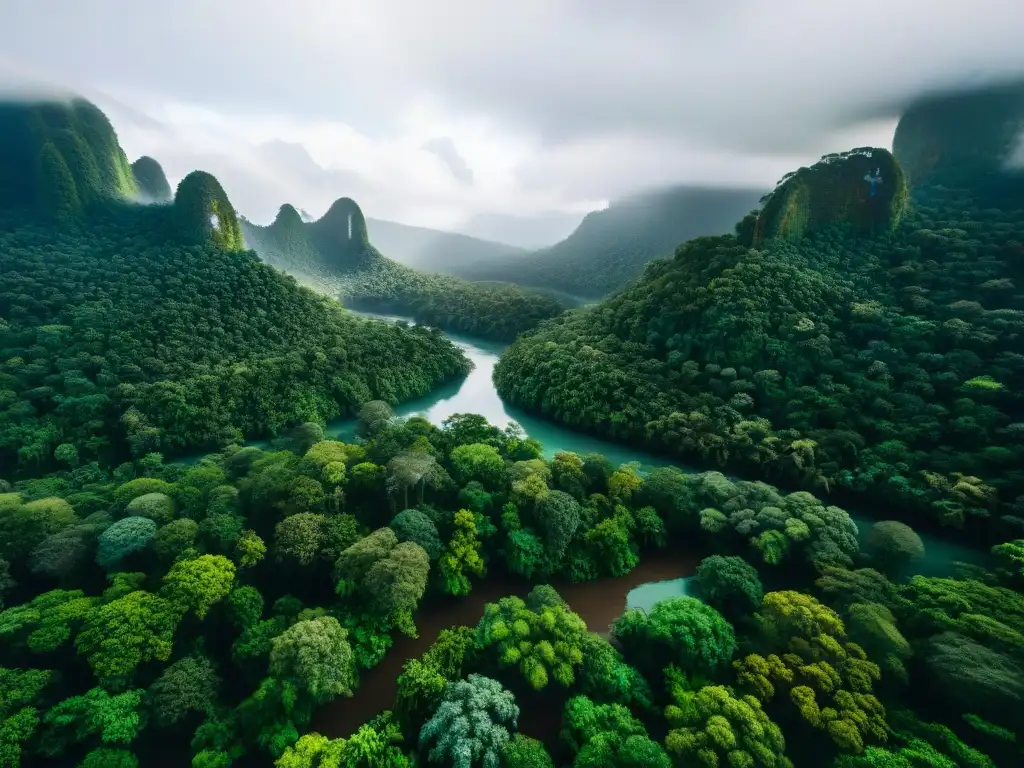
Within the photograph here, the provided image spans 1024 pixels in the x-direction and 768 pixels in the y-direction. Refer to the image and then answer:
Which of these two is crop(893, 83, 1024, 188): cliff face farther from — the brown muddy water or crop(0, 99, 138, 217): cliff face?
crop(0, 99, 138, 217): cliff face

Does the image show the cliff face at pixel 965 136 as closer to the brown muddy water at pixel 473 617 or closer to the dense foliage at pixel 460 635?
the dense foliage at pixel 460 635

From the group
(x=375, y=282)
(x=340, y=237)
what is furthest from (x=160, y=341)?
(x=340, y=237)

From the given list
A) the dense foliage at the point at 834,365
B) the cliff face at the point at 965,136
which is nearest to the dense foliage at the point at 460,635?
the dense foliage at the point at 834,365

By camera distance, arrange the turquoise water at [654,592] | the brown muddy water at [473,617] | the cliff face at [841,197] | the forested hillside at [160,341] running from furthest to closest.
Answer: the cliff face at [841,197], the forested hillside at [160,341], the turquoise water at [654,592], the brown muddy water at [473,617]

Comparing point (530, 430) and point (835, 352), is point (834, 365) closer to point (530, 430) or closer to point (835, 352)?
point (835, 352)

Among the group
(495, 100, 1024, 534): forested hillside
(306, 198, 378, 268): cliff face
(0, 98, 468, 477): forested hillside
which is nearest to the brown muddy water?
(495, 100, 1024, 534): forested hillside

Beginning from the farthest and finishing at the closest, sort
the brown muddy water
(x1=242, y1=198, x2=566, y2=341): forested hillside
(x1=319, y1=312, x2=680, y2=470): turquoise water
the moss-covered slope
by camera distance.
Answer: the moss-covered slope < (x1=242, y1=198, x2=566, y2=341): forested hillside < (x1=319, y1=312, x2=680, y2=470): turquoise water < the brown muddy water

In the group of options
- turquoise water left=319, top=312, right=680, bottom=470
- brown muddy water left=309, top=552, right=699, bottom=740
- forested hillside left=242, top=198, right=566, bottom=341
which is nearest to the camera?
brown muddy water left=309, top=552, right=699, bottom=740

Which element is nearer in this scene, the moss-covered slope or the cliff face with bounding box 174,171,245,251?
the cliff face with bounding box 174,171,245,251
